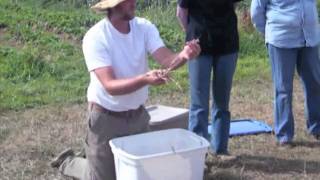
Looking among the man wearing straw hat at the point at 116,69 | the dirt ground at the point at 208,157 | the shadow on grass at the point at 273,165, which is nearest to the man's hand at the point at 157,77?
the man wearing straw hat at the point at 116,69

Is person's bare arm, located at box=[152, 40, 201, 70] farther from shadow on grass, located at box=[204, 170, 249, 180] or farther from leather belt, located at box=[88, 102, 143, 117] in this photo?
shadow on grass, located at box=[204, 170, 249, 180]

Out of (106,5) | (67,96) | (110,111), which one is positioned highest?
(106,5)

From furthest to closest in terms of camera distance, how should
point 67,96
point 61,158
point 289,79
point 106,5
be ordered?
point 67,96 → point 289,79 → point 61,158 → point 106,5

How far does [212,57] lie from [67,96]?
8.18 ft

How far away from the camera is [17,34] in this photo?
9.71m

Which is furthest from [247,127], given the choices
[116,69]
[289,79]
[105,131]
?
[116,69]

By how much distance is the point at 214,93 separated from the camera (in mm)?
5348

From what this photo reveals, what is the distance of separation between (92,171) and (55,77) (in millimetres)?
3879

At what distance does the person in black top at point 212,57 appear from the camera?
516 centimetres

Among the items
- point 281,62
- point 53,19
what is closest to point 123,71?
point 281,62

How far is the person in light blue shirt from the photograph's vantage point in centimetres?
553

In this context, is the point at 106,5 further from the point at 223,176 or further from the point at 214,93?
the point at 223,176

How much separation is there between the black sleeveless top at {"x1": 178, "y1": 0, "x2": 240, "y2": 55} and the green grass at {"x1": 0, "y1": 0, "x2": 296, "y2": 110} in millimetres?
1847

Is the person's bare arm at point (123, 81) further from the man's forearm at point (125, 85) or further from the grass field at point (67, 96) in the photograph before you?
the grass field at point (67, 96)
